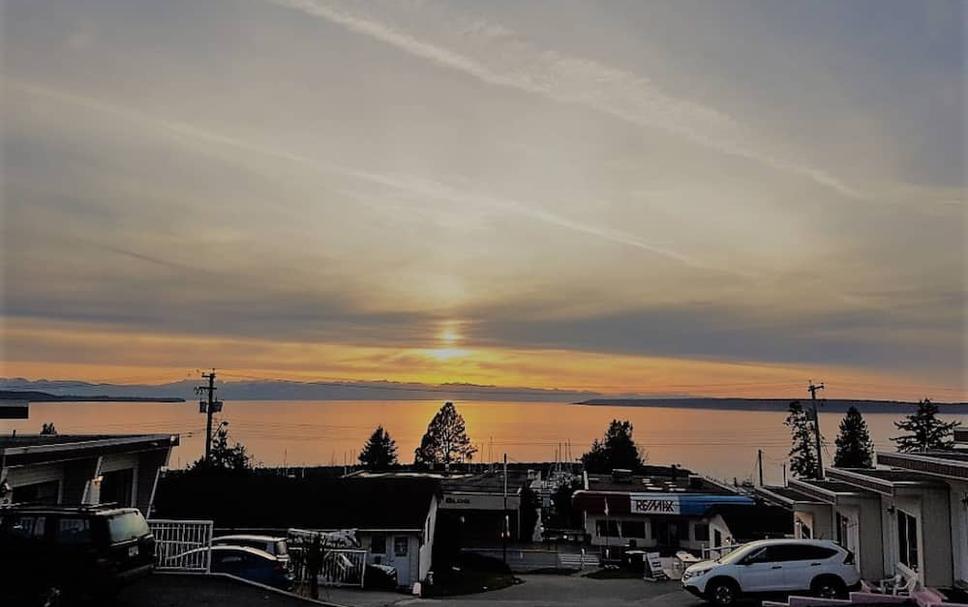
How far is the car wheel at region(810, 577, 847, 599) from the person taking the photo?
60.2ft

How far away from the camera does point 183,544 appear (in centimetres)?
1770

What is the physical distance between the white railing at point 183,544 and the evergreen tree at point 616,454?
73.2 meters

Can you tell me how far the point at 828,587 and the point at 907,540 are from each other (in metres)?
2.75

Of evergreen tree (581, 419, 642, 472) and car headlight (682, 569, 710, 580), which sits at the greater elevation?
evergreen tree (581, 419, 642, 472)

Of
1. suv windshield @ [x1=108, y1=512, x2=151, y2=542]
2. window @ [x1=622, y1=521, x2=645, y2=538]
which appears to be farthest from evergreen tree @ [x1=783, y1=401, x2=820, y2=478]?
suv windshield @ [x1=108, y1=512, x2=151, y2=542]

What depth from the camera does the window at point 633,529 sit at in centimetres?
4729

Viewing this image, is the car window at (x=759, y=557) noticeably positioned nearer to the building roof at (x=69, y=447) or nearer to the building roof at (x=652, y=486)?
the building roof at (x=69, y=447)

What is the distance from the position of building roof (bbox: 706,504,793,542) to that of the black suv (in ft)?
84.1

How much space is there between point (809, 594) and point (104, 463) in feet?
51.8

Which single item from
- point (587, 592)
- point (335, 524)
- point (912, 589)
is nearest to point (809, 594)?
point (912, 589)

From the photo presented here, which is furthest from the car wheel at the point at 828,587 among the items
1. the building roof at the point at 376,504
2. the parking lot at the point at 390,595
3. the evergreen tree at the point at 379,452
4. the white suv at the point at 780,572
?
the evergreen tree at the point at 379,452

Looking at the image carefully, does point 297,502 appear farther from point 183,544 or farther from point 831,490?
point 831,490

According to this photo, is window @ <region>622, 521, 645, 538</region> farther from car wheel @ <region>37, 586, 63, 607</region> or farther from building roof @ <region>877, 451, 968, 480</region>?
car wheel @ <region>37, 586, 63, 607</region>

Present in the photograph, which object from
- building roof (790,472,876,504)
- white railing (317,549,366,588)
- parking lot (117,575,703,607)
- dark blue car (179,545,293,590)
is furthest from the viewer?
white railing (317,549,366,588)
